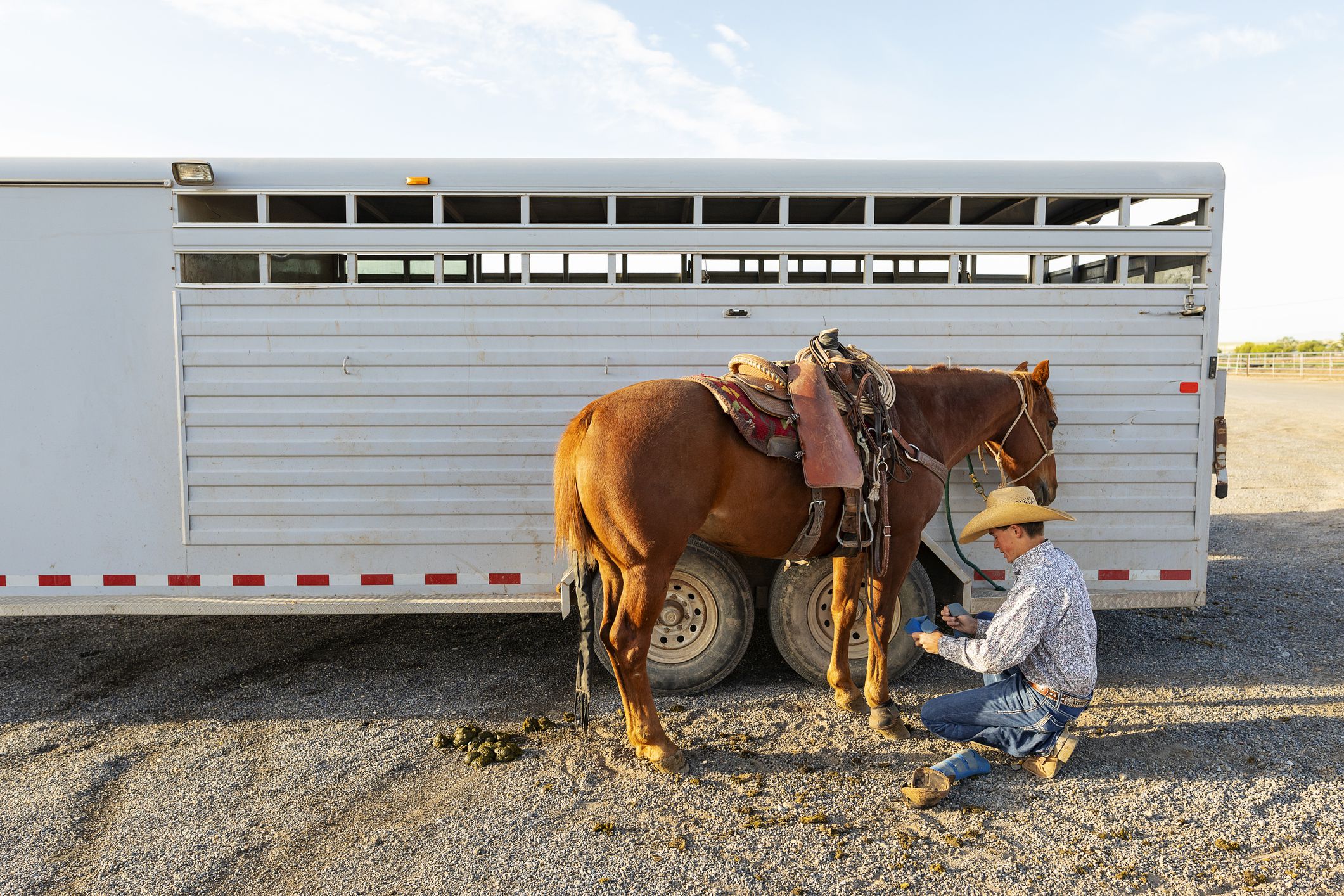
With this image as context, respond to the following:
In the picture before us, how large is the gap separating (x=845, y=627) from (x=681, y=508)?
1.23 meters

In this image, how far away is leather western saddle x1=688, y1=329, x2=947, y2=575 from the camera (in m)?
3.66

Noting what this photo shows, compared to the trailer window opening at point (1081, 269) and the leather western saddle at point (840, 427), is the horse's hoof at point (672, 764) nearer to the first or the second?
the leather western saddle at point (840, 427)

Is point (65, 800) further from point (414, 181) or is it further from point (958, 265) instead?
point (958, 265)

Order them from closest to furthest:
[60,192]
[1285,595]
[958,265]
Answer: [60,192] → [958,265] → [1285,595]

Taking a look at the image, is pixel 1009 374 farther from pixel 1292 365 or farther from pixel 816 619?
pixel 1292 365

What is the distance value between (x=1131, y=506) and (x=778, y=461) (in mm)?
2147

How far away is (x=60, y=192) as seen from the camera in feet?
13.2

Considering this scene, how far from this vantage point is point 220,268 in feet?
13.5

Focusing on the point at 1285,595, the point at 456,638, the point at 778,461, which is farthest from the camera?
the point at 1285,595

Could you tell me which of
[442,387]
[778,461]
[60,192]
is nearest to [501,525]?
[442,387]

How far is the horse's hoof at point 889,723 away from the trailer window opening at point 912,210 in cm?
257

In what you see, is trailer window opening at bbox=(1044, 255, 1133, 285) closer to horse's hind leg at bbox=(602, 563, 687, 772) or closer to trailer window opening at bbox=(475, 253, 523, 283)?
horse's hind leg at bbox=(602, 563, 687, 772)

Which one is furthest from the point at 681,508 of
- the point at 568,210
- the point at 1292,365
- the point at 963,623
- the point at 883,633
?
the point at 1292,365

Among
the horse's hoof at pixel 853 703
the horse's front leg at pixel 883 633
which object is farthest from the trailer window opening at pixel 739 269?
the horse's hoof at pixel 853 703
